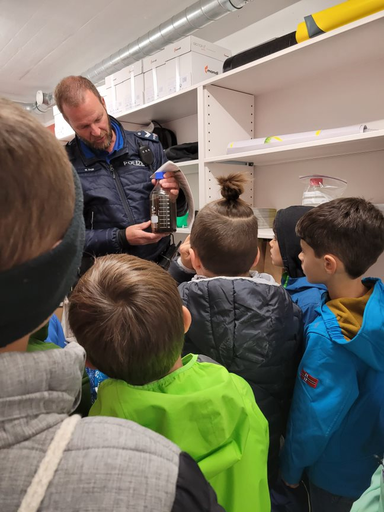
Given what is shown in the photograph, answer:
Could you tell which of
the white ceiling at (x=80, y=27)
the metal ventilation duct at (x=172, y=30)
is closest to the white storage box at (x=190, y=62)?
the metal ventilation duct at (x=172, y=30)

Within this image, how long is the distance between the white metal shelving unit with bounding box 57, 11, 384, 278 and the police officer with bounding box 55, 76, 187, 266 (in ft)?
1.28

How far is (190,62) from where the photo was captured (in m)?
1.86

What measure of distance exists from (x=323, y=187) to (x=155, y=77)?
1.27m

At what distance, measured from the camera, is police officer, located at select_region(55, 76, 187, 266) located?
1.40 meters

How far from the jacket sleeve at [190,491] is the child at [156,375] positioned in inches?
8.2

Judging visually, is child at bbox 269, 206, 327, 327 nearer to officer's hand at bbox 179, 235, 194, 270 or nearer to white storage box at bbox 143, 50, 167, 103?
officer's hand at bbox 179, 235, 194, 270

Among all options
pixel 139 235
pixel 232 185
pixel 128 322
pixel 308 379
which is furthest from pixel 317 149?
pixel 128 322

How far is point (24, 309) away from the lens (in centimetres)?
33

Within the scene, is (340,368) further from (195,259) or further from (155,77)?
(155,77)

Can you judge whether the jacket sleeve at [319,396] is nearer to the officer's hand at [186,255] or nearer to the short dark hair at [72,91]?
the officer's hand at [186,255]

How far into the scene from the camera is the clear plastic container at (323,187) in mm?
1561

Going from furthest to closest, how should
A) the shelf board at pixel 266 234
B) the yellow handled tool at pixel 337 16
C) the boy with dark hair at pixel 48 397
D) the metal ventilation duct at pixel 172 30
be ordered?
the metal ventilation duct at pixel 172 30, the shelf board at pixel 266 234, the yellow handled tool at pixel 337 16, the boy with dark hair at pixel 48 397

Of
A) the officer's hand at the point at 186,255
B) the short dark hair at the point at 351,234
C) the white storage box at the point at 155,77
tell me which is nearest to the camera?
the short dark hair at the point at 351,234

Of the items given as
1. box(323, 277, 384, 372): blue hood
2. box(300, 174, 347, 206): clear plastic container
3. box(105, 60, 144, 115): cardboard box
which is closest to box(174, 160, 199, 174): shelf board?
box(105, 60, 144, 115): cardboard box
